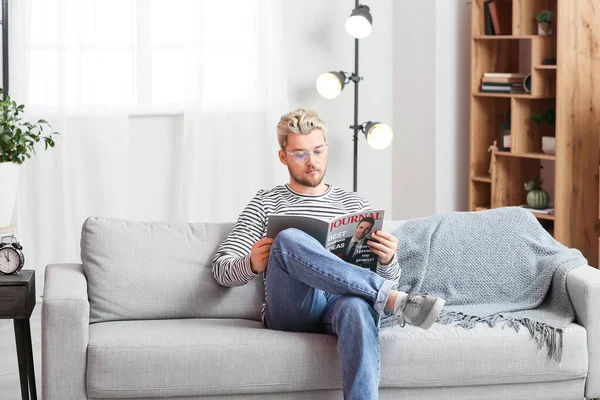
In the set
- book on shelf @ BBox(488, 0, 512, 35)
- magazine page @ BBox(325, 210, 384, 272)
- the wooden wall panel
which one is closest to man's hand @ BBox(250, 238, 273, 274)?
magazine page @ BBox(325, 210, 384, 272)

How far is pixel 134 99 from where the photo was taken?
16.9 feet

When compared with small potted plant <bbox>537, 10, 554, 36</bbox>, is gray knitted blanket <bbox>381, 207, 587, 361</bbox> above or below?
below

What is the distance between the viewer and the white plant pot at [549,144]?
4.72 m

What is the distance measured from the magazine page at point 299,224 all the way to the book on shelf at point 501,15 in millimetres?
2731

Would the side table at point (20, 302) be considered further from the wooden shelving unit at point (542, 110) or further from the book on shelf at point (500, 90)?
the book on shelf at point (500, 90)

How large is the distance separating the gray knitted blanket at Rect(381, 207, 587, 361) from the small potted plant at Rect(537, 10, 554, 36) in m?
1.81

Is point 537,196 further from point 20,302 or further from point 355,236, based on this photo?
point 20,302

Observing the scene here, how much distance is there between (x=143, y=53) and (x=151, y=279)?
7.84ft

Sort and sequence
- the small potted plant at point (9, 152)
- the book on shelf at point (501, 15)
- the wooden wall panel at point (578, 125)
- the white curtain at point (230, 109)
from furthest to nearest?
the white curtain at point (230, 109), the book on shelf at point (501, 15), the wooden wall panel at point (578, 125), the small potted plant at point (9, 152)

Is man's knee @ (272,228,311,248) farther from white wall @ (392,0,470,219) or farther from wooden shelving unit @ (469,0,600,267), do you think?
white wall @ (392,0,470,219)

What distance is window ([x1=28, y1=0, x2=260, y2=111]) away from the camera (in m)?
4.94

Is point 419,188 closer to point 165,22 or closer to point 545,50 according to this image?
point 545,50

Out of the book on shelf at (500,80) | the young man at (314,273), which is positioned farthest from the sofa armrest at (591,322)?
the book on shelf at (500,80)

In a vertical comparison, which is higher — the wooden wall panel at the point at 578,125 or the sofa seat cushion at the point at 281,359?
the wooden wall panel at the point at 578,125
